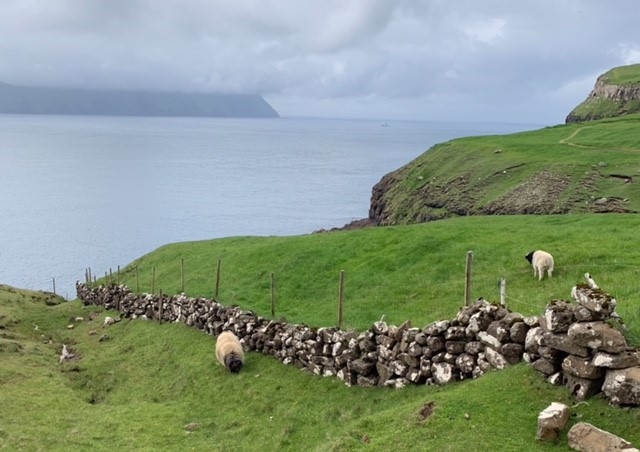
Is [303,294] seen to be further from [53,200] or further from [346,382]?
[53,200]

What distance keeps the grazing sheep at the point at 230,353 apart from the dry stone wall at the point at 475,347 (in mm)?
811

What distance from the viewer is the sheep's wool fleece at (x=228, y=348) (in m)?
22.0

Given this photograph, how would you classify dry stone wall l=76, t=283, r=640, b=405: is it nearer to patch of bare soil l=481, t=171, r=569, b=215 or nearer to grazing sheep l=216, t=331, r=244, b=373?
grazing sheep l=216, t=331, r=244, b=373

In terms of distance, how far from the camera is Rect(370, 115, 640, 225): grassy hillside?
157 feet

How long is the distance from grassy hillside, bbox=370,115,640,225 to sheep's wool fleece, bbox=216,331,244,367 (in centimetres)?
3146

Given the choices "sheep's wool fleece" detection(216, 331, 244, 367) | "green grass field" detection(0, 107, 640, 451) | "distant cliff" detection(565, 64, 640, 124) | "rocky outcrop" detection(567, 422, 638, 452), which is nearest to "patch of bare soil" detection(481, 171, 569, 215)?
"green grass field" detection(0, 107, 640, 451)

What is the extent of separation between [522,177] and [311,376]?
143 ft

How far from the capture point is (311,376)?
1952 centimetres

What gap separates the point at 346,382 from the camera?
18.0 meters

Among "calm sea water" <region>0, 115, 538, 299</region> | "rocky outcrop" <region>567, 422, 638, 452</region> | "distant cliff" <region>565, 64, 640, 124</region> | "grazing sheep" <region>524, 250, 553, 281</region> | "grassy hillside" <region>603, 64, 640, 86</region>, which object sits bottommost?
"calm sea water" <region>0, 115, 538, 299</region>

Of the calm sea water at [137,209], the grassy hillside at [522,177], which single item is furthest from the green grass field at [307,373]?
the calm sea water at [137,209]

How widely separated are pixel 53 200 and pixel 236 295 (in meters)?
111

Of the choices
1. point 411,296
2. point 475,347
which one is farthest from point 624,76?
point 475,347

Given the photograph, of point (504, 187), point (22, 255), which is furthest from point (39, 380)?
point (22, 255)
